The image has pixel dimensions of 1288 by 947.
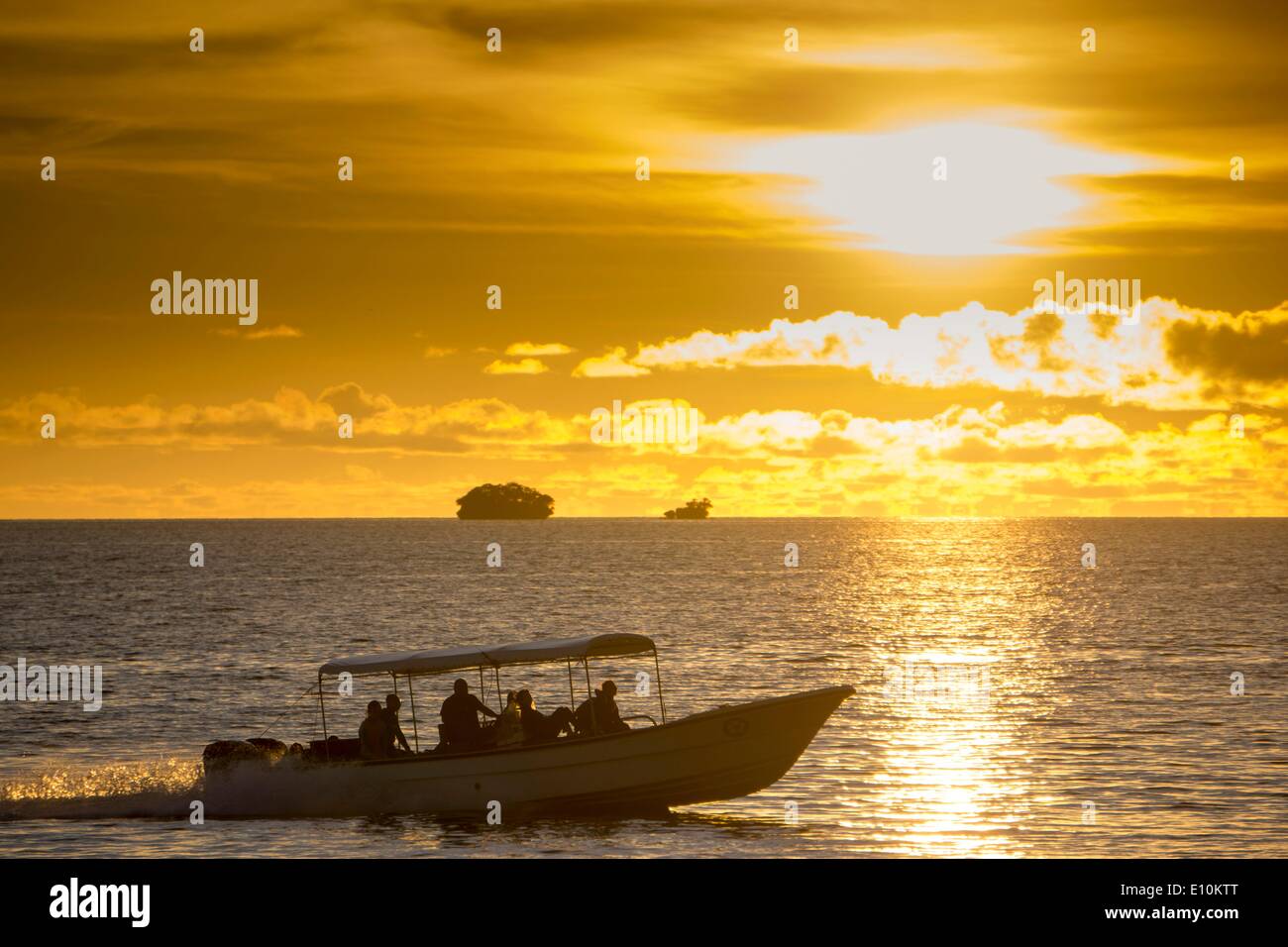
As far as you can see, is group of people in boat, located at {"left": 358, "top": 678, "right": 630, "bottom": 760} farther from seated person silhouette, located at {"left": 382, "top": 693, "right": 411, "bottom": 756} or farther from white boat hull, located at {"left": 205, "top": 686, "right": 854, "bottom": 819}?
white boat hull, located at {"left": 205, "top": 686, "right": 854, "bottom": 819}

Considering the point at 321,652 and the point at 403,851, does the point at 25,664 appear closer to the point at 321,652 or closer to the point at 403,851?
the point at 321,652

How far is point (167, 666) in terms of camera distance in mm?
65312

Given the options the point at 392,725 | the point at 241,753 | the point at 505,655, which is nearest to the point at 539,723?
the point at 505,655

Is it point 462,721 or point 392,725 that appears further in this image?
point 392,725

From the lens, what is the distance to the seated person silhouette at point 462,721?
2877cm

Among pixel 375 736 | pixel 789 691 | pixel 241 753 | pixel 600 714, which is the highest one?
pixel 600 714

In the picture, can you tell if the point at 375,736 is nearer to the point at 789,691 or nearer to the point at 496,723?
the point at 496,723

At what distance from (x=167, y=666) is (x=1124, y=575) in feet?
362

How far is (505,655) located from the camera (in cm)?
2831

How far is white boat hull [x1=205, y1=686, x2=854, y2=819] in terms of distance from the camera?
28.1 m

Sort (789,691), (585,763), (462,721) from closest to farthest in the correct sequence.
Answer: (585,763)
(462,721)
(789,691)

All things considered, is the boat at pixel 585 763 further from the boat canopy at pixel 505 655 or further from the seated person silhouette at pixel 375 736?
the seated person silhouette at pixel 375 736

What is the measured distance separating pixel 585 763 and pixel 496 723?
5.89 ft
